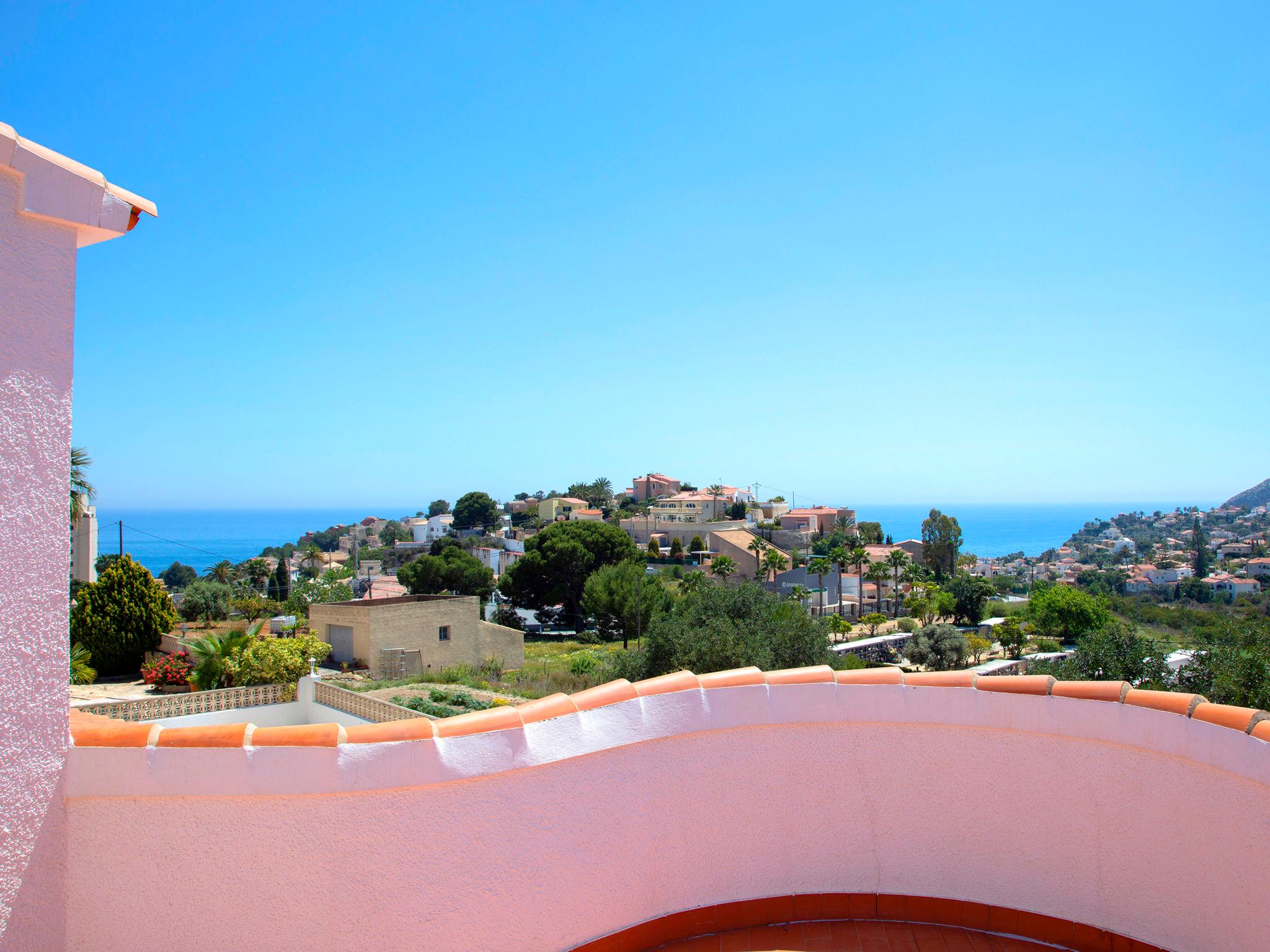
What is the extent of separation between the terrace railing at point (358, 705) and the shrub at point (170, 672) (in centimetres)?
396

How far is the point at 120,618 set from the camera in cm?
2025

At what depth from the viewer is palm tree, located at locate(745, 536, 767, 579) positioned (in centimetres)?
7100

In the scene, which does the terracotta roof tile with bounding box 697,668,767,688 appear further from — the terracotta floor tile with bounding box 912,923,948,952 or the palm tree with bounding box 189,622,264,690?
the palm tree with bounding box 189,622,264,690

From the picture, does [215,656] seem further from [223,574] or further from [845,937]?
[223,574]

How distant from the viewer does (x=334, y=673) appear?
21.6m

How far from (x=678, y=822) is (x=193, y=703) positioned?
42.8 ft

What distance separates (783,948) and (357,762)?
6.21 feet

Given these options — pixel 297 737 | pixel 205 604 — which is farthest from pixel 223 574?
pixel 297 737

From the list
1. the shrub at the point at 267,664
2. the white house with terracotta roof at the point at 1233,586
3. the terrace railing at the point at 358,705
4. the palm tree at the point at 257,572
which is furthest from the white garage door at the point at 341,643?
the white house with terracotta roof at the point at 1233,586

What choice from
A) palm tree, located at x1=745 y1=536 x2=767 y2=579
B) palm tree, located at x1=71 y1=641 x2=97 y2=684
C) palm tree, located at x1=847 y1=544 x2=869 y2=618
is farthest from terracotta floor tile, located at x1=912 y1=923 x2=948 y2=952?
palm tree, located at x1=745 y1=536 x2=767 y2=579

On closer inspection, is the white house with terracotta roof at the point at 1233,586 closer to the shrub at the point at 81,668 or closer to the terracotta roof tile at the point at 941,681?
the shrub at the point at 81,668

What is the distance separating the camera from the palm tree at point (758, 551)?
2795 inches

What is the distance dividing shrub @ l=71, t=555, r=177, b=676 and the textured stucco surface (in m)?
21.2

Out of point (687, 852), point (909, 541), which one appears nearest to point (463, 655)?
point (687, 852)
